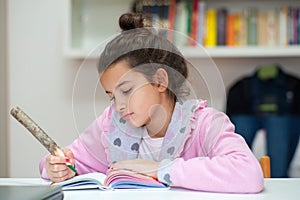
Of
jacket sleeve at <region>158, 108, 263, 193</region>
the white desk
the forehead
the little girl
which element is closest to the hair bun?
the little girl

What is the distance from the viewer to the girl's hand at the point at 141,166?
40.2 inches

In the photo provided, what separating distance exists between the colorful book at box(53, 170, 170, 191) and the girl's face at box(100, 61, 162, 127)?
111 millimetres

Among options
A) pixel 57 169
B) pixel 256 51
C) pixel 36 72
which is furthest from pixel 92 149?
pixel 36 72

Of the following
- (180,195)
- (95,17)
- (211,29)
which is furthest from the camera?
(95,17)

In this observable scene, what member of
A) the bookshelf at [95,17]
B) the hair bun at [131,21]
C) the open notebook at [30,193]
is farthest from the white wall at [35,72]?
the open notebook at [30,193]

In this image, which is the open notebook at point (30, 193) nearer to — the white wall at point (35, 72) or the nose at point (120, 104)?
the nose at point (120, 104)

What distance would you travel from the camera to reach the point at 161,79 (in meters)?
0.99

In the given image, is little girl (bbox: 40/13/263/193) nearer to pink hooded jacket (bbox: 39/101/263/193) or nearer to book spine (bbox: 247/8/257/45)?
pink hooded jacket (bbox: 39/101/263/193)

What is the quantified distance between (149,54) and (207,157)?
245mm

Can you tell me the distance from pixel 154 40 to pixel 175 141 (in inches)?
8.2

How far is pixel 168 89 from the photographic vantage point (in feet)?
3.26

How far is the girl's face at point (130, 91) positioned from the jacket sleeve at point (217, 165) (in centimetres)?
11

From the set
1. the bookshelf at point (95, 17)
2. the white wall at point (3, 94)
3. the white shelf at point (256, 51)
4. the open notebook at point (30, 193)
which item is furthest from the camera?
the white wall at point (3, 94)

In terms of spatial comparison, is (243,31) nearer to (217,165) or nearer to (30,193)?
(217,165)
